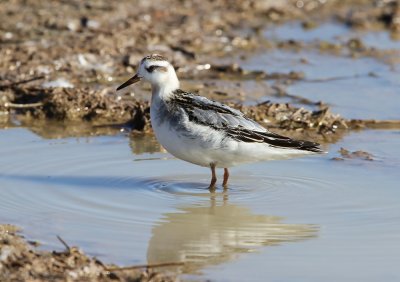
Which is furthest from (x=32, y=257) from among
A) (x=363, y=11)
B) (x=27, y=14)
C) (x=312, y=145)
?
(x=363, y=11)

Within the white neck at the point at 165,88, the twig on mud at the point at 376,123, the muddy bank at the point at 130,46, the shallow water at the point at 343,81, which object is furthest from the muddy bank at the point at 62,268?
the shallow water at the point at 343,81

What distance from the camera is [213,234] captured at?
7.82 metres

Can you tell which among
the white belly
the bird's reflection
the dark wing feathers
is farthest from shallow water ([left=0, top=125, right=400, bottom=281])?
the dark wing feathers

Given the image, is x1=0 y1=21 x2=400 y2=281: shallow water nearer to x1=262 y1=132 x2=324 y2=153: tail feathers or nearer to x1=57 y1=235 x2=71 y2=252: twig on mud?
x1=57 y1=235 x2=71 y2=252: twig on mud

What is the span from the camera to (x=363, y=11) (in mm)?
19359

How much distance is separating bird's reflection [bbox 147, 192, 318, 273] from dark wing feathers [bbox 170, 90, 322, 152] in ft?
2.38

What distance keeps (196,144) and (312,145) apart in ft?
3.67

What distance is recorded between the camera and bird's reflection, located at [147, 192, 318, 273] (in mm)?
7172

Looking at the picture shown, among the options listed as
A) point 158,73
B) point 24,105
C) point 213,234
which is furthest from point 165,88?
point 24,105

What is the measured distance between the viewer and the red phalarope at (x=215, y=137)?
901 centimetres

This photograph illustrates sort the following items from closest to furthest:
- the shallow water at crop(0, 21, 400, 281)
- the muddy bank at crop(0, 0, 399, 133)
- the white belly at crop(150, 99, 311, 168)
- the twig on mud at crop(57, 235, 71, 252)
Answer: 1. the twig on mud at crop(57, 235, 71, 252)
2. the shallow water at crop(0, 21, 400, 281)
3. the white belly at crop(150, 99, 311, 168)
4. the muddy bank at crop(0, 0, 399, 133)

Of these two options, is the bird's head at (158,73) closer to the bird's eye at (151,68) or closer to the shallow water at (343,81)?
the bird's eye at (151,68)

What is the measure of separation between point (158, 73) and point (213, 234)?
242 cm

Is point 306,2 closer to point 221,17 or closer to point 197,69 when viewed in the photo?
point 221,17
